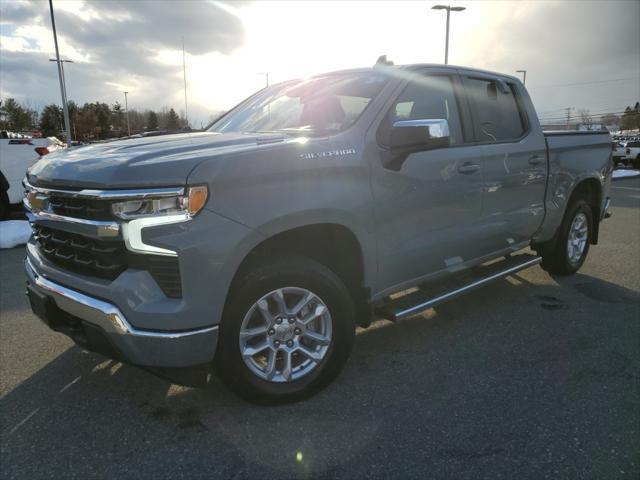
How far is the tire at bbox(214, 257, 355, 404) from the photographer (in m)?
2.51

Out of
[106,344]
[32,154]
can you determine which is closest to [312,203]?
[106,344]

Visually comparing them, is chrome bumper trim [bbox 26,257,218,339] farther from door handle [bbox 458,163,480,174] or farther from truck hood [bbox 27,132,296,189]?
door handle [bbox 458,163,480,174]

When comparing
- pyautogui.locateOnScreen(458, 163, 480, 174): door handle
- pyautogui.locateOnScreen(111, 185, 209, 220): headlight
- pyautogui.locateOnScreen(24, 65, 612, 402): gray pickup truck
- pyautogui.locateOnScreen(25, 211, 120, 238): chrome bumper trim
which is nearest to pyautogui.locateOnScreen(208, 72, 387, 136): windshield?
pyautogui.locateOnScreen(24, 65, 612, 402): gray pickup truck

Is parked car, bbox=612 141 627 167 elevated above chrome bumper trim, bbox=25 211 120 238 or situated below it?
below

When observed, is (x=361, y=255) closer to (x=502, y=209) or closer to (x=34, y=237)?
(x=502, y=209)

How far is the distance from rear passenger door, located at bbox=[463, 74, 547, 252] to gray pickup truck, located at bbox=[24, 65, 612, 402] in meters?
0.02

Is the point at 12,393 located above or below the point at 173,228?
below

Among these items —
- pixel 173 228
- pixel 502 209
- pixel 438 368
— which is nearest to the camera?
pixel 173 228

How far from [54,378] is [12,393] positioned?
24cm

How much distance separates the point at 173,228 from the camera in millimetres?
2229

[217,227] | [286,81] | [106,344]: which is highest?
[286,81]

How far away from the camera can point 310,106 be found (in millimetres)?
3568

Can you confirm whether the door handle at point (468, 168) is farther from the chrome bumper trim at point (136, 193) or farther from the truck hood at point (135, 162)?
the chrome bumper trim at point (136, 193)

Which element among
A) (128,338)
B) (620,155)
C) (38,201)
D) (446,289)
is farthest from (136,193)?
(620,155)
